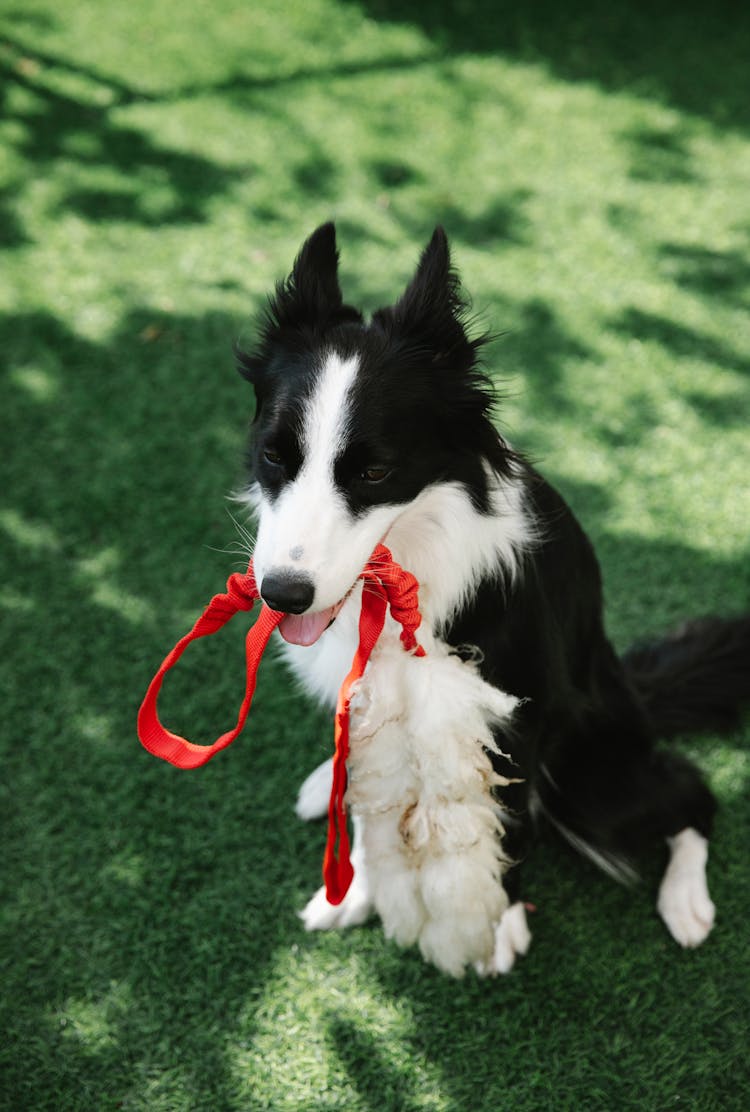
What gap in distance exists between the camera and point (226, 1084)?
213cm

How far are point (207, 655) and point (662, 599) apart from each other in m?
1.53

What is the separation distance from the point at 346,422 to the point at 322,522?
203mm

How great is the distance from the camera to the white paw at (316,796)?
2.58 metres

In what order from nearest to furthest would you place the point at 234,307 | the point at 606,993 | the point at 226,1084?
the point at 226,1084, the point at 606,993, the point at 234,307

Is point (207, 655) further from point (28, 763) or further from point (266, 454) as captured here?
point (266, 454)

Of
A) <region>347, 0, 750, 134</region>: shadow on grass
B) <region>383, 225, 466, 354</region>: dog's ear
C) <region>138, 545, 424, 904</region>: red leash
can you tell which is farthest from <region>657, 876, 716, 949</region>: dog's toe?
<region>347, 0, 750, 134</region>: shadow on grass

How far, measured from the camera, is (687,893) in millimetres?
2391

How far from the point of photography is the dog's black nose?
160cm

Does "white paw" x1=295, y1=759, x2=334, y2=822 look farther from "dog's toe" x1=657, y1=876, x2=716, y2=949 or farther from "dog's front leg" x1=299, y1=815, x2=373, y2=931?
"dog's toe" x1=657, y1=876, x2=716, y2=949

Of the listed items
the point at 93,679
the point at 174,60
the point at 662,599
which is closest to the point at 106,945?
the point at 93,679

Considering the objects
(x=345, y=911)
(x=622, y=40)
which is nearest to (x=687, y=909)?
(x=345, y=911)

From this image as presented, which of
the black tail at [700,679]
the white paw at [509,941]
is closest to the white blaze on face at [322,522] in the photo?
the white paw at [509,941]

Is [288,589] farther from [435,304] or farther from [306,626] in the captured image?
[435,304]

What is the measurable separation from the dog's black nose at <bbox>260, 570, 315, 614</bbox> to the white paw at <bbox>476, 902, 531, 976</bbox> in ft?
3.70
